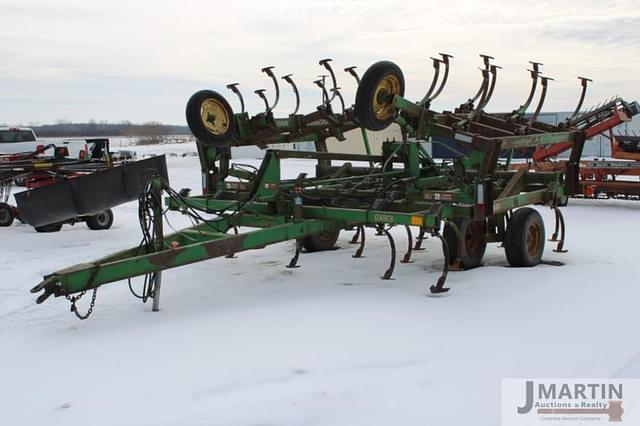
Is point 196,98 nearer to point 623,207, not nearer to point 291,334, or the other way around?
point 291,334

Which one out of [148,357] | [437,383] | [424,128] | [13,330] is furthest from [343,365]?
[424,128]

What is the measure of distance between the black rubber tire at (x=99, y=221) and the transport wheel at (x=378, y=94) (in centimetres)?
553

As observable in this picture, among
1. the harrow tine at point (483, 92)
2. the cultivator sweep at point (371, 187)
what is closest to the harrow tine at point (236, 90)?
the cultivator sweep at point (371, 187)

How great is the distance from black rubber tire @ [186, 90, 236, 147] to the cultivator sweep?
0.04 ft

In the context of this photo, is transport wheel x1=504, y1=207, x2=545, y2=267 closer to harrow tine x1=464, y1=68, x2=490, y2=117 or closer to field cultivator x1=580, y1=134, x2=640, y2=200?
harrow tine x1=464, y1=68, x2=490, y2=117

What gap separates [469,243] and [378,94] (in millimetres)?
1893

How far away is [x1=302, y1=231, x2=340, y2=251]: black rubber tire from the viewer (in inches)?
337

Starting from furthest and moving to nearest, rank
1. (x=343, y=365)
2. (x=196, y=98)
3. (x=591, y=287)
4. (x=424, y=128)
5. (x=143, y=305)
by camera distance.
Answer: (x=196, y=98)
(x=424, y=128)
(x=591, y=287)
(x=143, y=305)
(x=343, y=365)

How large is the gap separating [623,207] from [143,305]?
10655 millimetres

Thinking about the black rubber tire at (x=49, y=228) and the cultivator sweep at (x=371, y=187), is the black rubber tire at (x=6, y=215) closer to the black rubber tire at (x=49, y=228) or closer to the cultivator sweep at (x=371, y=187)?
the black rubber tire at (x=49, y=228)

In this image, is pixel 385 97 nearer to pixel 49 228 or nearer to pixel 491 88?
pixel 491 88

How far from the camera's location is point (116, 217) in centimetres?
1233

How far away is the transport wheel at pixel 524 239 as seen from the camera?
7285 millimetres

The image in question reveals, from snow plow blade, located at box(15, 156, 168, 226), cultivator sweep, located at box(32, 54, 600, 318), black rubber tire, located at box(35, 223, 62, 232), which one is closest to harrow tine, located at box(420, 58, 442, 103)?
cultivator sweep, located at box(32, 54, 600, 318)
